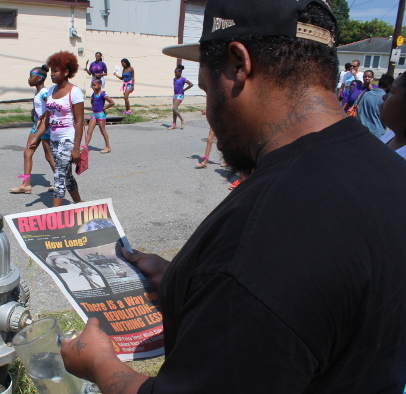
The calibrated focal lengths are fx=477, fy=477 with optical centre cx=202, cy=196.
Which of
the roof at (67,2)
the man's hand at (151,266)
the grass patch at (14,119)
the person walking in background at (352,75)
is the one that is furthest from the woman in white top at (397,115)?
the roof at (67,2)

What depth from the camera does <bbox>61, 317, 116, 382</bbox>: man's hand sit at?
1.23 metres

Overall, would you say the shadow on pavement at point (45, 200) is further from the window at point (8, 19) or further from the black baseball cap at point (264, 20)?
the window at point (8, 19)

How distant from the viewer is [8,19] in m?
14.6

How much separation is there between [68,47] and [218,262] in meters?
16.5

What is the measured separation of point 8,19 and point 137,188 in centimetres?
1050

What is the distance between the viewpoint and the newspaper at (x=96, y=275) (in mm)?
1608

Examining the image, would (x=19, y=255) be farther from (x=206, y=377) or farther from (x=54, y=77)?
(x=206, y=377)

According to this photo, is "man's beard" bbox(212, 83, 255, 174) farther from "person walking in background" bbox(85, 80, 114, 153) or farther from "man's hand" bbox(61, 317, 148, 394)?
"person walking in background" bbox(85, 80, 114, 153)

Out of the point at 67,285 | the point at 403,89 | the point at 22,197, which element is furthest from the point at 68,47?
the point at 67,285

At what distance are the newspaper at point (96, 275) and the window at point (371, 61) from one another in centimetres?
6852

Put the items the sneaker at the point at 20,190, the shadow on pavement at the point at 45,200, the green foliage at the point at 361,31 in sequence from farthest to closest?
the green foliage at the point at 361,31 < the sneaker at the point at 20,190 < the shadow on pavement at the point at 45,200

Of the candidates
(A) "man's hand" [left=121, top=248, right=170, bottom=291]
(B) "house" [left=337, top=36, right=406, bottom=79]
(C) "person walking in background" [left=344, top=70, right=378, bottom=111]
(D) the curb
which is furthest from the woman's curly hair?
(B) "house" [left=337, top=36, right=406, bottom=79]

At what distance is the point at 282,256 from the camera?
0.86m

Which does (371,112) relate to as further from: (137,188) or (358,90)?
(358,90)
